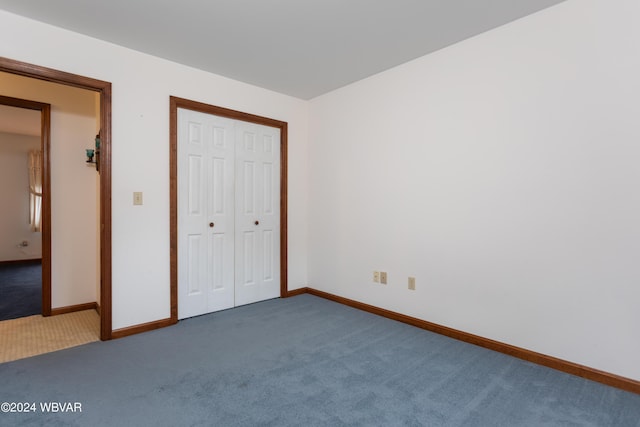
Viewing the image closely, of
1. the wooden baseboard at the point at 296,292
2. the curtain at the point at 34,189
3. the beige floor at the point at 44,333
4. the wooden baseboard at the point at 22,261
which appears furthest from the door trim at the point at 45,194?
the wooden baseboard at the point at 22,261

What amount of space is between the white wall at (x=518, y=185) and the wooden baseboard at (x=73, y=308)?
292 centimetres

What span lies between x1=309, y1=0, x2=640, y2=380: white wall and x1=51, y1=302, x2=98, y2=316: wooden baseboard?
292 cm

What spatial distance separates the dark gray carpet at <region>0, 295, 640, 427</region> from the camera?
161 centimetres

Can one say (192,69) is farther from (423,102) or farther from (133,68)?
(423,102)

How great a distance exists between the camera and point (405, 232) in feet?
9.76

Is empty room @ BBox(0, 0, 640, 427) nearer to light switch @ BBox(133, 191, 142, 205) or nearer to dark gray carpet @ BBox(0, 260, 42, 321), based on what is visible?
light switch @ BBox(133, 191, 142, 205)

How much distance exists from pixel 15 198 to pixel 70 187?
4.14 meters

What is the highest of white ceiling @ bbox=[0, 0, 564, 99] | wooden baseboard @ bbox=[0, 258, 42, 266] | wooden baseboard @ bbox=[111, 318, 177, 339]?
white ceiling @ bbox=[0, 0, 564, 99]

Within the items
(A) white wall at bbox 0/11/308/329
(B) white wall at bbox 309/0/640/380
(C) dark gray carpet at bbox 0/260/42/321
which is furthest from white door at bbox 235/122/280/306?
(C) dark gray carpet at bbox 0/260/42/321

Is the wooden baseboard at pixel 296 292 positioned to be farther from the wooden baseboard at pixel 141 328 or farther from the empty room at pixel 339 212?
the wooden baseboard at pixel 141 328

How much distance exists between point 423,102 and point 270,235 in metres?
2.17

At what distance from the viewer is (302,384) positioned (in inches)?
75.5

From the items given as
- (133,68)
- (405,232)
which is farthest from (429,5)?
(133,68)

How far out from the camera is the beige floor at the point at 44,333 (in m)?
2.37
